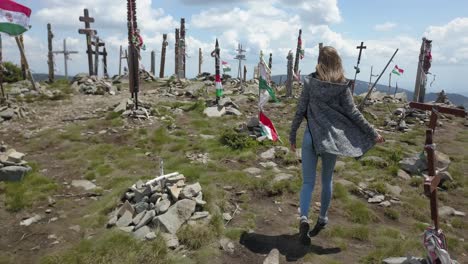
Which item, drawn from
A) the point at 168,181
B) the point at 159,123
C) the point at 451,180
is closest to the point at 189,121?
the point at 159,123

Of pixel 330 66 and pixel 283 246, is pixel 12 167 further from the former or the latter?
pixel 330 66

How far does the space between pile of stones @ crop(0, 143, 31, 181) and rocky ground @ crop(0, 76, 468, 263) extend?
6cm

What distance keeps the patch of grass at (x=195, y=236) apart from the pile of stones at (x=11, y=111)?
41.9 feet

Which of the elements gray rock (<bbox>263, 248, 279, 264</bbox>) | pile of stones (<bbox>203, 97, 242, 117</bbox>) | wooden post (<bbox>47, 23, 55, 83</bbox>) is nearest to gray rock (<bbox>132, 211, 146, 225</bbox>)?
gray rock (<bbox>263, 248, 279, 264</bbox>)

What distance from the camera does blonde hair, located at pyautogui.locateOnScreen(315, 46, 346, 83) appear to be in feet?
18.0

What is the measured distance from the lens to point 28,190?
8.86 meters

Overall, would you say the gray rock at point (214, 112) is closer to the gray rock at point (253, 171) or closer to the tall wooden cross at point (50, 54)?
the gray rock at point (253, 171)

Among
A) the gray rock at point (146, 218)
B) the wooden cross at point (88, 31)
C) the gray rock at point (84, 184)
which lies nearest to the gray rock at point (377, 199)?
the gray rock at point (146, 218)

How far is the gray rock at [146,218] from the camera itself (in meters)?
6.55

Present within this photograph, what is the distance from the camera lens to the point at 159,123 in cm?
1581

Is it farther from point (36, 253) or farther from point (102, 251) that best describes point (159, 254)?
point (36, 253)

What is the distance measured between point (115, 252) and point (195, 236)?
49.5 inches

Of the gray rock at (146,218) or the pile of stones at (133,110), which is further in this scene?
the pile of stones at (133,110)

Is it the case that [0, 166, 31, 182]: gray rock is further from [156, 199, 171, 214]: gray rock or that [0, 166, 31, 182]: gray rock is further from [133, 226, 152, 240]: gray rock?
[133, 226, 152, 240]: gray rock
